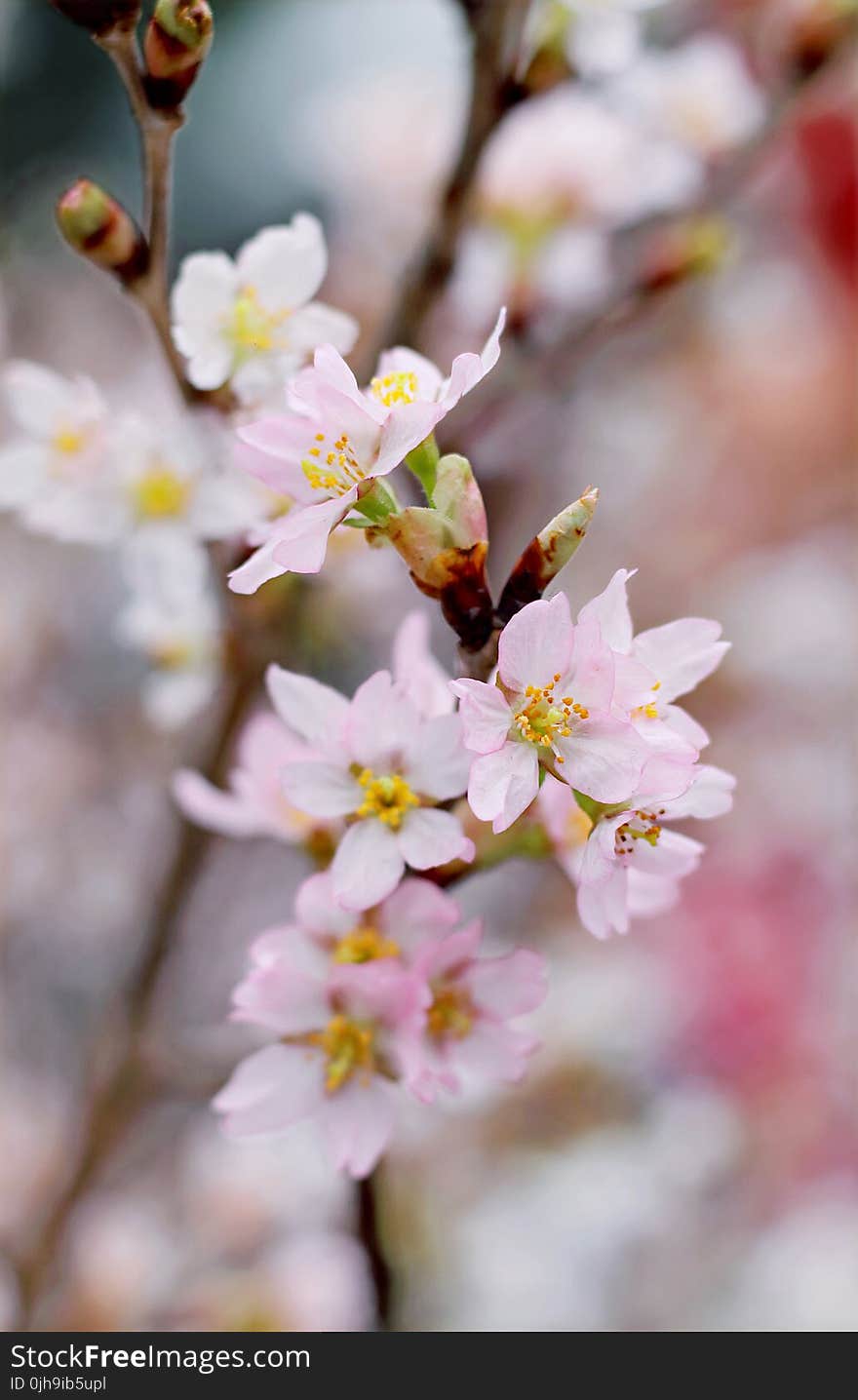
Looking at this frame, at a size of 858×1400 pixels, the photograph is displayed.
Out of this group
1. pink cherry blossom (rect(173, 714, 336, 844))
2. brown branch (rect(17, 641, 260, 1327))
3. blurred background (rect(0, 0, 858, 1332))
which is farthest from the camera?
blurred background (rect(0, 0, 858, 1332))

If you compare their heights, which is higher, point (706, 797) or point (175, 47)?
point (175, 47)

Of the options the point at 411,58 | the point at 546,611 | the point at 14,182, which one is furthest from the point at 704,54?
the point at 14,182

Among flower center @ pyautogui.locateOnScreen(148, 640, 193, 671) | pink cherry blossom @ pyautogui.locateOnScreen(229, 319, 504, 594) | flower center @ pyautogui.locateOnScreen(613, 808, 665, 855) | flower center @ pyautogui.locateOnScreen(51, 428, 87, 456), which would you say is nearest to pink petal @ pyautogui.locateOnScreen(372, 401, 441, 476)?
pink cherry blossom @ pyautogui.locateOnScreen(229, 319, 504, 594)

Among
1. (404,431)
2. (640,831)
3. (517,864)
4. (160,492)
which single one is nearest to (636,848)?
(640,831)

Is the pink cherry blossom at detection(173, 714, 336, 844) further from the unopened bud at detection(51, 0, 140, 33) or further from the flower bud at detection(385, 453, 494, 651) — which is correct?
the unopened bud at detection(51, 0, 140, 33)

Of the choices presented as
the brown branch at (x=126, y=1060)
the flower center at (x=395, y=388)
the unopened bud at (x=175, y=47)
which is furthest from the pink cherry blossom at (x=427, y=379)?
the brown branch at (x=126, y=1060)

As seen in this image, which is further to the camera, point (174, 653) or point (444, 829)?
point (174, 653)

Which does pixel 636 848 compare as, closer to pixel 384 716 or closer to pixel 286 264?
pixel 384 716
